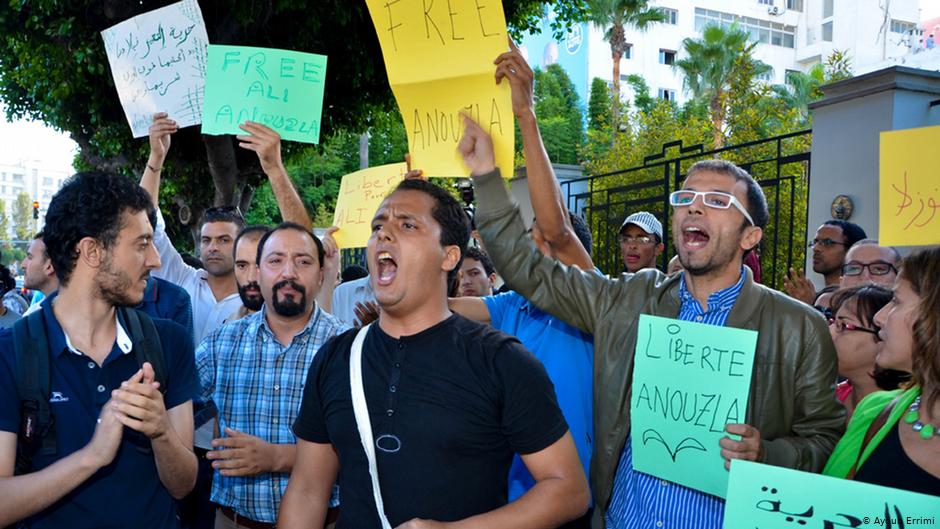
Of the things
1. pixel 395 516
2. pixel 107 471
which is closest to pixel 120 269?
pixel 107 471

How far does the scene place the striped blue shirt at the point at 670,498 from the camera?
A: 95.2 inches

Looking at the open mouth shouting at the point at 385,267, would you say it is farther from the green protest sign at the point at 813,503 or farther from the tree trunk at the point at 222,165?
the tree trunk at the point at 222,165

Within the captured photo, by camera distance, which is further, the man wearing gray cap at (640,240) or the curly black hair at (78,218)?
the man wearing gray cap at (640,240)

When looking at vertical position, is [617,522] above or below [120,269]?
below

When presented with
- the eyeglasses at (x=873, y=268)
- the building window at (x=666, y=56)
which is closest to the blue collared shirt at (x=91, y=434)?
the eyeglasses at (x=873, y=268)

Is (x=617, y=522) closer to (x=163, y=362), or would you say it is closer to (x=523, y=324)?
(x=523, y=324)

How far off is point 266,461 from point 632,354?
1.44 m

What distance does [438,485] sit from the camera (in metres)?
2.13

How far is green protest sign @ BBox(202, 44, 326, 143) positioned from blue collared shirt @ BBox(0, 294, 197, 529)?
194 cm

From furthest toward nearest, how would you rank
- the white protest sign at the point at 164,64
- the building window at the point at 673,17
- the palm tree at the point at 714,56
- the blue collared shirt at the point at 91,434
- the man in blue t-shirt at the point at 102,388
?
1. the building window at the point at 673,17
2. the palm tree at the point at 714,56
3. the white protest sign at the point at 164,64
4. the blue collared shirt at the point at 91,434
5. the man in blue t-shirt at the point at 102,388

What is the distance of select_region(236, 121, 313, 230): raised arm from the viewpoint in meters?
4.11

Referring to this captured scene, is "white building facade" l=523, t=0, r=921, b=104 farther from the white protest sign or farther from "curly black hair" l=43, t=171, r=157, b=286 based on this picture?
"curly black hair" l=43, t=171, r=157, b=286

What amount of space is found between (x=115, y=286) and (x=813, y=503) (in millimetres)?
2105

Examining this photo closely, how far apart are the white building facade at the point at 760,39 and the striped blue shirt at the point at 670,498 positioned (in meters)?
46.7
